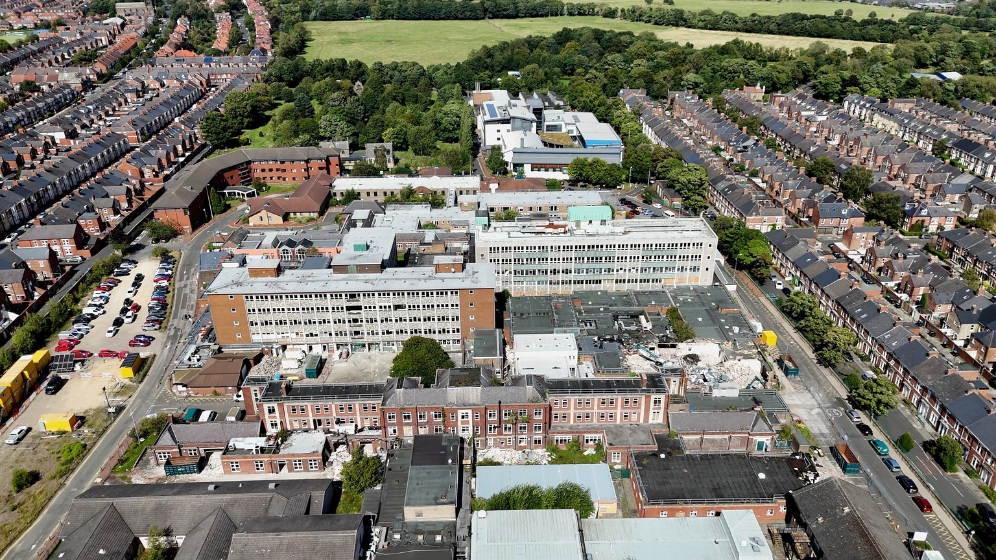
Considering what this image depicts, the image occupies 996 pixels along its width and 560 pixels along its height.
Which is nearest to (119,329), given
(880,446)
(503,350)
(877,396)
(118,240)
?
(118,240)

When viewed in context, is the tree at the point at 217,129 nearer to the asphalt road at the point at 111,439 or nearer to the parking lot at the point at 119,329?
the parking lot at the point at 119,329

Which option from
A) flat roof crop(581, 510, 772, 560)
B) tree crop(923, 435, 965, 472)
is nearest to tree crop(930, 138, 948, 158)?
tree crop(923, 435, 965, 472)

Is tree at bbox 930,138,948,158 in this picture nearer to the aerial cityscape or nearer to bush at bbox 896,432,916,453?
the aerial cityscape

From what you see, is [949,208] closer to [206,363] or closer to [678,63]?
[678,63]

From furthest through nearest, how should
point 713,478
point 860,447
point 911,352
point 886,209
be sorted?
1. point 886,209
2. point 911,352
3. point 860,447
4. point 713,478

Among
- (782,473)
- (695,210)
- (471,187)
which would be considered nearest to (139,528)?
(782,473)

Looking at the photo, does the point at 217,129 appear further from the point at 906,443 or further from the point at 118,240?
the point at 906,443
